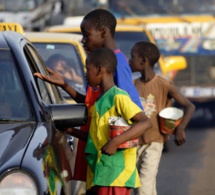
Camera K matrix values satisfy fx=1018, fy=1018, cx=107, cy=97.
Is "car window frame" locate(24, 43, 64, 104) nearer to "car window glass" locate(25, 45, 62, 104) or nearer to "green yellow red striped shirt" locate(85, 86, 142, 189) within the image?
"car window glass" locate(25, 45, 62, 104)

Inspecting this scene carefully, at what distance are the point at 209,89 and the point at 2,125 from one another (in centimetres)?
1383

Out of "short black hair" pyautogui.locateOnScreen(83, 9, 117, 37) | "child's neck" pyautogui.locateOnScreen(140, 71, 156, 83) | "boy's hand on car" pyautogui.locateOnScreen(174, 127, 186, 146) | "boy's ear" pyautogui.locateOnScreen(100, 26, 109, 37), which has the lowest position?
"boy's hand on car" pyautogui.locateOnScreen(174, 127, 186, 146)

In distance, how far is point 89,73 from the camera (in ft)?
19.5

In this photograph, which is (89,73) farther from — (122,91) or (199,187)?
(199,187)

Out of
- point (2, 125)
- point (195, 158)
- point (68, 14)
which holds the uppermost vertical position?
point (2, 125)

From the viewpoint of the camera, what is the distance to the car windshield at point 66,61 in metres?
10.1

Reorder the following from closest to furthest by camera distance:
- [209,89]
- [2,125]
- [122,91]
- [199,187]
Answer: [2,125]
[122,91]
[199,187]
[209,89]

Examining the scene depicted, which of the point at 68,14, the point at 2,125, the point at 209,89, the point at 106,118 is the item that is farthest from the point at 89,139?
the point at 68,14

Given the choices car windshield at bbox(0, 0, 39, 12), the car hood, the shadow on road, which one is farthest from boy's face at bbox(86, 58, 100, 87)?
car windshield at bbox(0, 0, 39, 12)

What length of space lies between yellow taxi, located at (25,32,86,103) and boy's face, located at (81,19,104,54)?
12.3ft

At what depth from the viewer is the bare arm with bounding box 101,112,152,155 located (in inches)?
223

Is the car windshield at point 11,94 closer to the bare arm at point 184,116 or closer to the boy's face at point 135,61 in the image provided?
the boy's face at point 135,61

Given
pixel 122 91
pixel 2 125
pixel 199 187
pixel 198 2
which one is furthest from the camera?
pixel 198 2

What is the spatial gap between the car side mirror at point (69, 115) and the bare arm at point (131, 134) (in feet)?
0.74
